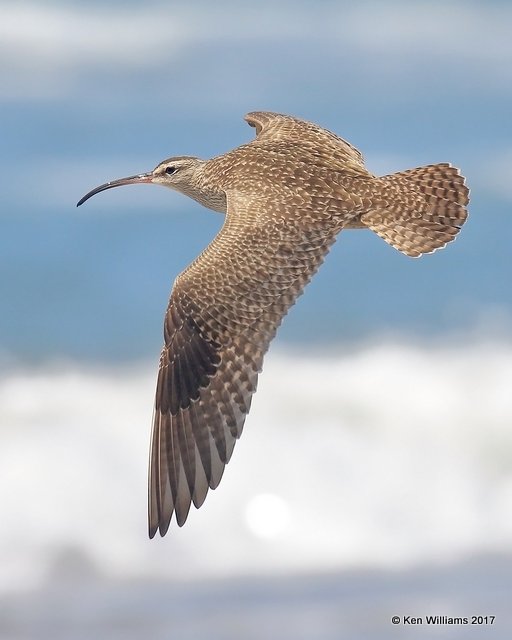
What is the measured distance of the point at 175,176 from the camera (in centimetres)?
2044

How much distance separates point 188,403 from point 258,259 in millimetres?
1713

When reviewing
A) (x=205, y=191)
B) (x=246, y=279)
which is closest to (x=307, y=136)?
(x=205, y=191)

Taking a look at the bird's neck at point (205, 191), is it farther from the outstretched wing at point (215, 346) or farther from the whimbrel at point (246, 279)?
the outstretched wing at point (215, 346)

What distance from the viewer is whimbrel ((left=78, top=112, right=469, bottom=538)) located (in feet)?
55.1

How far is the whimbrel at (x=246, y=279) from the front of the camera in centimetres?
1678

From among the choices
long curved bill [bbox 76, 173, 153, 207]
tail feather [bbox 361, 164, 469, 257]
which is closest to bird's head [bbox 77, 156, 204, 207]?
long curved bill [bbox 76, 173, 153, 207]

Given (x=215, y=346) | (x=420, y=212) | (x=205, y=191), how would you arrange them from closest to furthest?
1. (x=215, y=346)
2. (x=420, y=212)
3. (x=205, y=191)

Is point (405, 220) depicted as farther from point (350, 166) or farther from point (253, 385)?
point (253, 385)

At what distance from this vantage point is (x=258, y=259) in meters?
17.1

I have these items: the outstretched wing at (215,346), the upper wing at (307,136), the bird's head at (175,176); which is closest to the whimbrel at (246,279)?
the outstretched wing at (215,346)

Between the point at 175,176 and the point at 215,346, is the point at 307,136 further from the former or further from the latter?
the point at 215,346

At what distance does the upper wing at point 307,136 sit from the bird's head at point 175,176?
0.94 m

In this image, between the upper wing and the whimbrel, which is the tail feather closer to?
the whimbrel

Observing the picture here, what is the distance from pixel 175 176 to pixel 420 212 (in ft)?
12.9
